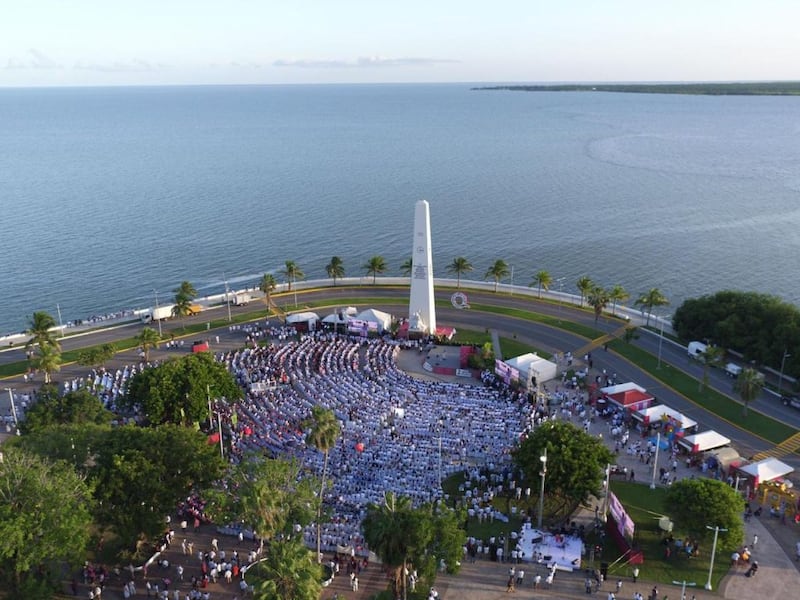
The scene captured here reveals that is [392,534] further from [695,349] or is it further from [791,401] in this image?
[695,349]

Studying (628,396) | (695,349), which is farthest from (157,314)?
(695,349)

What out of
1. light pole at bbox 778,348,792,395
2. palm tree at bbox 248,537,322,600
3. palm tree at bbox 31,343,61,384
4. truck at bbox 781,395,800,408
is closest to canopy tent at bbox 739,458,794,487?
truck at bbox 781,395,800,408

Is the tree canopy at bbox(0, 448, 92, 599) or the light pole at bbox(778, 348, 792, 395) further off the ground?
the tree canopy at bbox(0, 448, 92, 599)

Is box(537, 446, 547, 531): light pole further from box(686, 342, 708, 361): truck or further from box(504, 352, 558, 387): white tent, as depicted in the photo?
box(686, 342, 708, 361): truck

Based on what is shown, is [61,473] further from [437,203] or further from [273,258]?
[437,203]

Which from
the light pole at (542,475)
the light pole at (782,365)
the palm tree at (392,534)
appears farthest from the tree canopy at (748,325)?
the palm tree at (392,534)

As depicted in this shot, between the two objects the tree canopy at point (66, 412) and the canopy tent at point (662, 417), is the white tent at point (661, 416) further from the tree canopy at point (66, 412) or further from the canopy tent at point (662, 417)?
the tree canopy at point (66, 412)

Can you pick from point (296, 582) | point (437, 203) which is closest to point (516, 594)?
point (296, 582)
